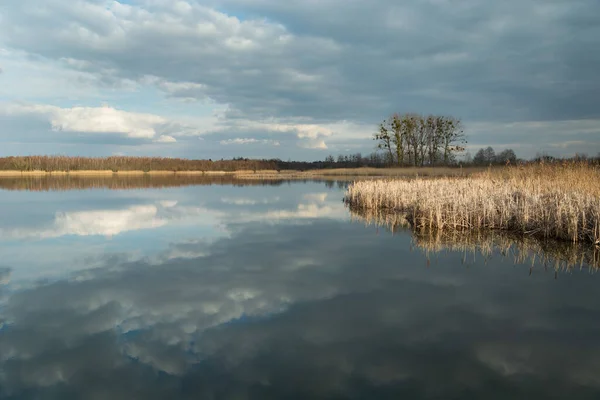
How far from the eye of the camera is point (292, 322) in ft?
15.8

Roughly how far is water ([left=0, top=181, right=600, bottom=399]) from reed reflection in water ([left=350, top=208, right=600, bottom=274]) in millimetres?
118

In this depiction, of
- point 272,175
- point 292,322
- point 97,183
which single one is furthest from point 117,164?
point 292,322

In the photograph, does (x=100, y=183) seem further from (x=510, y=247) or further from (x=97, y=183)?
(x=510, y=247)

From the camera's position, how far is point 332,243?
31.9 feet

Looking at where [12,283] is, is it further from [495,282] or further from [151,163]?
[151,163]

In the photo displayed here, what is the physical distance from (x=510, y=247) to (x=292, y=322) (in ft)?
20.0

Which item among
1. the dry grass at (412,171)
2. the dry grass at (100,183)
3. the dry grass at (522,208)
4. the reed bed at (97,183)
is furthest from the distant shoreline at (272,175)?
the dry grass at (522,208)

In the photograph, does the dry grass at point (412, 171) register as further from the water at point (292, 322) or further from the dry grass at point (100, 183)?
the water at point (292, 322)

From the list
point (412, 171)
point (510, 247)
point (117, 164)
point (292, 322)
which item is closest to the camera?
point (292, 322)

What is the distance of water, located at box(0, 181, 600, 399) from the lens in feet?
11.5

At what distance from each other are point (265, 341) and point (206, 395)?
3.47ft

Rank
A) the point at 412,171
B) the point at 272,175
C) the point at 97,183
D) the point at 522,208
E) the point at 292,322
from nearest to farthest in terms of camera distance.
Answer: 1. the point at 292,322
2. the point at 522,208
3. the point at 97,183
4. the point at 412,171
5. the point at 272,175

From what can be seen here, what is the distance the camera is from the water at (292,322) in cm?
350

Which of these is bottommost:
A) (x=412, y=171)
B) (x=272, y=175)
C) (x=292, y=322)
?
(x=292, y=322)
